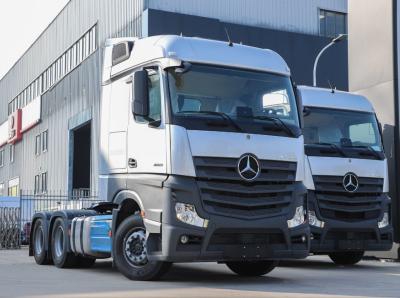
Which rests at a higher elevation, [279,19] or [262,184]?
[279,19]

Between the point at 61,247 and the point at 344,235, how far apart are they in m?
5.19

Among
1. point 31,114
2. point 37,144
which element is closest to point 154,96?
point 37,144

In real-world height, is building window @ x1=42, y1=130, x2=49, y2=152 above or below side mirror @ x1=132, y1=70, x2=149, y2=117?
above

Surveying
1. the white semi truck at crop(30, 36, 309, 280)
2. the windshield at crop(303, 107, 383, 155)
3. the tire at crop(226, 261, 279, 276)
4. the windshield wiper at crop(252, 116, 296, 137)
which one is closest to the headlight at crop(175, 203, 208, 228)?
the white semi truck at crop(30, 36, 309, 280)

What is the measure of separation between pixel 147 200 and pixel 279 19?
23472 mm

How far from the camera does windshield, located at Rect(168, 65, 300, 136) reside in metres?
8.51

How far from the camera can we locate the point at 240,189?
334 inches

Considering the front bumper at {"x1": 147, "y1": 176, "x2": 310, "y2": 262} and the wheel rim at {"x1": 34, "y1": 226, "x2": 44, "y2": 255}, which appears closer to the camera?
the front bumper at {"x1": 147, "y1": 176, "x2": 310, "y2": 262}

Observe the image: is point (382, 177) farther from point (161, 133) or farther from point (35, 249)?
point (35, 249)

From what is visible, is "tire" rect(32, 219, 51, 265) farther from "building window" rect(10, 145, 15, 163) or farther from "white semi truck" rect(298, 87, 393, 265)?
"building window" rect(10, 145, 15, 163)

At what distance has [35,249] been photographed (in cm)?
1312

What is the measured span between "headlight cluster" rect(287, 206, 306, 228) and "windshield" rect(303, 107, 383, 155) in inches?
129

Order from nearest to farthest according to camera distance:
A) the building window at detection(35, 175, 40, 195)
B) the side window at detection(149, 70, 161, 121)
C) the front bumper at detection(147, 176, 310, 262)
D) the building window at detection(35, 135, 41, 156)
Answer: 1. the front bumper at detection(147, 176, 310, 262)
2. the side window at detection(149, 70, 161, 121)
3. the building window at detection(35, 175, 40, 195)
4. the building window at detection(35, 135, 41, 156)

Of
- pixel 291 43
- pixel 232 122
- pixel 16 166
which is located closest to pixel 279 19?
pixel 291 43
